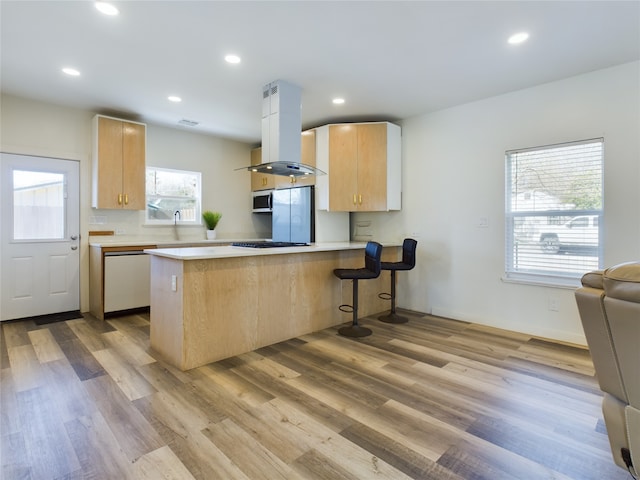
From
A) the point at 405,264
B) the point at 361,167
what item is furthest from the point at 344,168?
the point at 405,264

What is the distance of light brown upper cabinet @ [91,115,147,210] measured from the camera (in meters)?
4.34

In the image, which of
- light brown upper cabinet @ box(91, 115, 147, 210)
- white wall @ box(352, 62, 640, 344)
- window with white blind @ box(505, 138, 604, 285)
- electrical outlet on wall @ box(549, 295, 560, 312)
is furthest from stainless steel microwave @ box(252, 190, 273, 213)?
electrical outlet on wall @ box(549, 295, 560, 312)

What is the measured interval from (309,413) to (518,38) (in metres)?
3.12

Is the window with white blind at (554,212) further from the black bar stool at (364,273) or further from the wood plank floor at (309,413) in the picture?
the black bar stool at (364,273)

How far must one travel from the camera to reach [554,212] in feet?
11.5

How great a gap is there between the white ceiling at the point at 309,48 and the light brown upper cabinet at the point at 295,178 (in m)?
0.87

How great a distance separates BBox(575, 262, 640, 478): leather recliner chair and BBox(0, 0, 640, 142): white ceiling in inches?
78.3

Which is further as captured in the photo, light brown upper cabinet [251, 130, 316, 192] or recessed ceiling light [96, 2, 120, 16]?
light brown upper cabinet [251, 130, 316, 192]

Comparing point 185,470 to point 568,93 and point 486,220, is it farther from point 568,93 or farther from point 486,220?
point 568,93

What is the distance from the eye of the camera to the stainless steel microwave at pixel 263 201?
5.77m

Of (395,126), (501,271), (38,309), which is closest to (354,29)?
(395,126)

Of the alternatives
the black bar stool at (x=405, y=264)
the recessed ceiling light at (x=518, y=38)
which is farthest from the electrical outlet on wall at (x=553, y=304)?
the recessed ceiling light at (x=518, y=38)

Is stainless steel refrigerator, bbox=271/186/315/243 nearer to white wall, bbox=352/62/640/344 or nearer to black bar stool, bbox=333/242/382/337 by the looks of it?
white wall, bbox=352/62/640/344

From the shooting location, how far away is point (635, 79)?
3008mm
